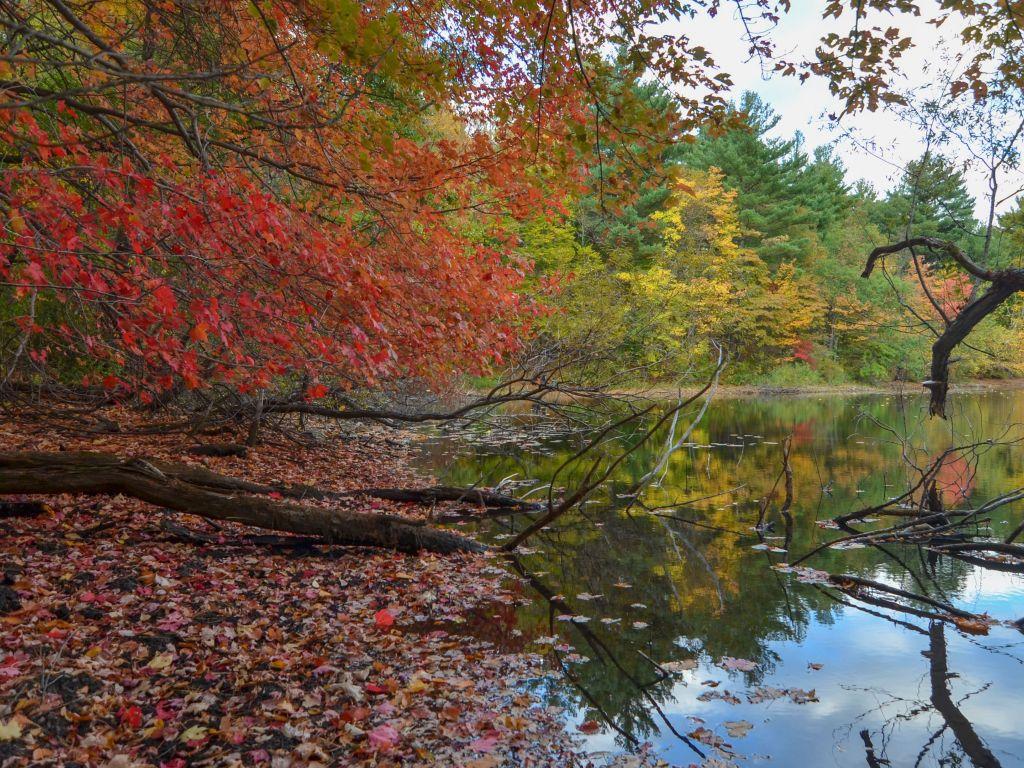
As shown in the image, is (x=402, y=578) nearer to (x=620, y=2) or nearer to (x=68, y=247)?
(x=68, y=247)

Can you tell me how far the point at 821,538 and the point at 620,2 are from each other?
6421 millimetres

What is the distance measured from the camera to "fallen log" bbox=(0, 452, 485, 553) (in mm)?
6062

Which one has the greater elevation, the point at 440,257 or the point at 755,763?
the point at 440,257

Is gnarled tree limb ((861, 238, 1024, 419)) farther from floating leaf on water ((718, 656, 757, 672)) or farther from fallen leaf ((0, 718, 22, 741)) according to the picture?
fallen leaf ((0, 718, 22, 741))

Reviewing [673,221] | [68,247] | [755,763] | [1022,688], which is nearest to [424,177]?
[68,247]

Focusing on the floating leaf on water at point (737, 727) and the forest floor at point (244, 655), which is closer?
the forest floor at point (244, 655)

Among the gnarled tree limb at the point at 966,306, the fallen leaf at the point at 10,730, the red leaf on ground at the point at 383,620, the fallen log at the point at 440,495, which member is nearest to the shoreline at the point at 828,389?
the fallen log at the point at 440,495

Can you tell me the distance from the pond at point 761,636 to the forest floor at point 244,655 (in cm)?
55

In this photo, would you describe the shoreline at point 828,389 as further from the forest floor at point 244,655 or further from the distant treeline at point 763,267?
the forest floor at point 244,655

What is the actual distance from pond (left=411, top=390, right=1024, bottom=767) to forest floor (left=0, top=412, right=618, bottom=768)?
1.79 feet

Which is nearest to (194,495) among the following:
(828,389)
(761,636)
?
(761,636)

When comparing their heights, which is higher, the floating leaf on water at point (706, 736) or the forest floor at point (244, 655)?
the floating leaf on water at point (706, 736)

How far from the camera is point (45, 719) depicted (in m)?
3.18

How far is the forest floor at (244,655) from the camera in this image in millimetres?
3359
